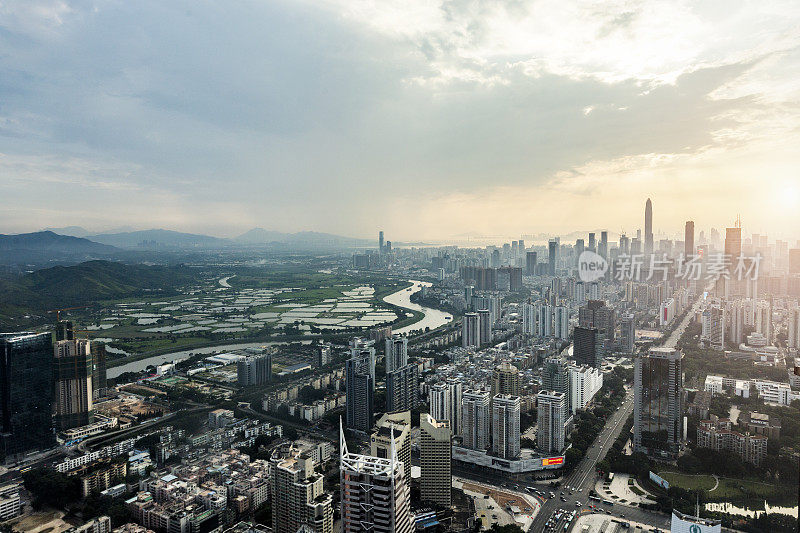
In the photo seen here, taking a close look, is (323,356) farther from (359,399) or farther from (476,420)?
(476,420)

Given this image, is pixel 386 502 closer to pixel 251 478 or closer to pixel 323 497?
pixel 323 497

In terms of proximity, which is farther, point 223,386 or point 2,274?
point 2,274

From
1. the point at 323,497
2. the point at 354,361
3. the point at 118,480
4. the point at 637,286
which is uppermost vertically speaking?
the point at 637,286

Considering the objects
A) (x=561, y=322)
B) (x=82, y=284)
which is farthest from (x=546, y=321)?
(x=82, y=284)

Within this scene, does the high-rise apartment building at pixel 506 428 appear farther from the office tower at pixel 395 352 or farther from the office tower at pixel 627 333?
the office tower at pixel 627 333

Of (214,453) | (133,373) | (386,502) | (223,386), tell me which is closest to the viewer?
(386,502)

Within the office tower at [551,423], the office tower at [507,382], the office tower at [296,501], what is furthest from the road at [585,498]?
the office tower at [296,501]

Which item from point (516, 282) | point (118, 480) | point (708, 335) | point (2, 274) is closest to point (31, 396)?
point (118, 480)
